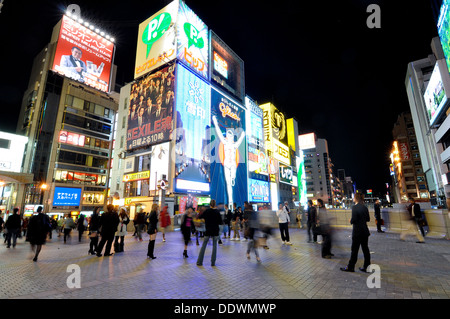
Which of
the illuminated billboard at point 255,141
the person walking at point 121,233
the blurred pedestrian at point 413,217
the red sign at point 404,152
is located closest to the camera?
the person walking at point 121,233

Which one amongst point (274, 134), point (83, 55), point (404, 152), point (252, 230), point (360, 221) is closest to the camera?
point (360, 221)

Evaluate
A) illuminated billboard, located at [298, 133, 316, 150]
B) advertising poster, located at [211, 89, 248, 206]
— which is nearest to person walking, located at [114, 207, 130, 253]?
advertising poster, located at [211, 89, 248, 206]

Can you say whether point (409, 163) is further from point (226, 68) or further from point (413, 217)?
point (413, 217)

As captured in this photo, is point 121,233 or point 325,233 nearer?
point 325,233

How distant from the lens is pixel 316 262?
6980 mm

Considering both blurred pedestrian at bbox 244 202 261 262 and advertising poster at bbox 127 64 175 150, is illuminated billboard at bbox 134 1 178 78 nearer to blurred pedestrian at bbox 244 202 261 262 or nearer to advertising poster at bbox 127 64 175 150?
advertising poster at bbox 127 64 175 150

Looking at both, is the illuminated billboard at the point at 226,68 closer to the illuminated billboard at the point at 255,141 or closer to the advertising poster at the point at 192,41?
the advertising poster at the point at 192,41

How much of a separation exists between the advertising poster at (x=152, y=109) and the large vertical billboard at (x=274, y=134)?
29.0m

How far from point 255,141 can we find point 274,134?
364 inches

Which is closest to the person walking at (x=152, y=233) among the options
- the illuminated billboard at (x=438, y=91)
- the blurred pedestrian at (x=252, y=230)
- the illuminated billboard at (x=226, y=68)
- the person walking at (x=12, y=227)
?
the blurred pedestrian at (x=252, y=230)

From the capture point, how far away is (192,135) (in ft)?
106

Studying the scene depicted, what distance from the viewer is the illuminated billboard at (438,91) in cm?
3185

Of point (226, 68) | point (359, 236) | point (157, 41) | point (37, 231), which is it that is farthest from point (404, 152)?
point (37, 231)
